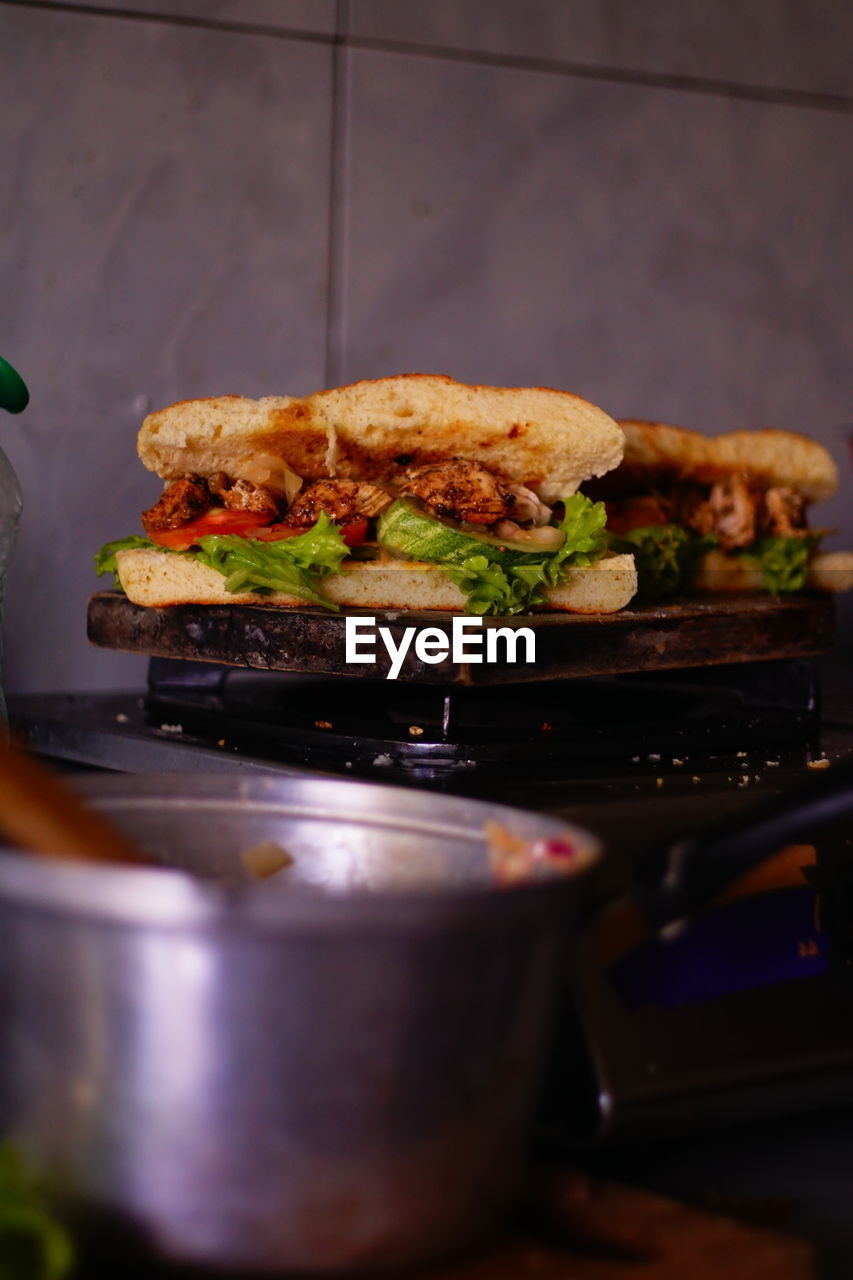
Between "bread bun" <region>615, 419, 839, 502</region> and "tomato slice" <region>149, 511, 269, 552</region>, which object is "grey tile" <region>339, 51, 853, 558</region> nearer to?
"bread bun" <region>615, 419, 839, 502</region>

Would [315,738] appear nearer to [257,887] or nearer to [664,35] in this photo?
[257,887]

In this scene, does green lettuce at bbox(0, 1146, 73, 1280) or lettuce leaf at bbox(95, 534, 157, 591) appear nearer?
green lettuce at bbox(0, 1146, 73, 1280)

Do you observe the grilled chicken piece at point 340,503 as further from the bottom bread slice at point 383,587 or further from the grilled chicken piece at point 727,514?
the grilled chicken piece at point 727,514

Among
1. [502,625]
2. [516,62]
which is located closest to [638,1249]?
[502,625]

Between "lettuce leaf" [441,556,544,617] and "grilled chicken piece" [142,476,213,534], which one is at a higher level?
"grilled chicken piece" [142,476,213,534]

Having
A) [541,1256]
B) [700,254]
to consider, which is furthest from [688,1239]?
[700,254]

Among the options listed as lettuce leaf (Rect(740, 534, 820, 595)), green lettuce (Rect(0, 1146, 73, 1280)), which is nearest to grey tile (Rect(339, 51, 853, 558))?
lettuce leaf (Rect(740, 534, 820, 595))
